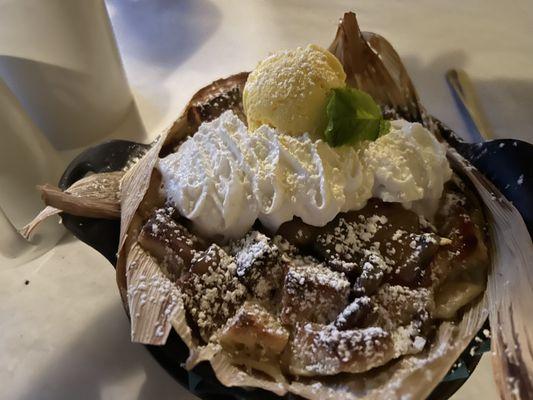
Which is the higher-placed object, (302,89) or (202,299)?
(302,89)

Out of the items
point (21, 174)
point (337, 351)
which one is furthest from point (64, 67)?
point (337, 351)

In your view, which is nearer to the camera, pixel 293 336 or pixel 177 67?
pixel 293 336

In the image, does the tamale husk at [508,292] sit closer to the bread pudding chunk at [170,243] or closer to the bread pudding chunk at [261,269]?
the bread pudding chunk at [261,269]

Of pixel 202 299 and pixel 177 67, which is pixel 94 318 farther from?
pixel 177 67

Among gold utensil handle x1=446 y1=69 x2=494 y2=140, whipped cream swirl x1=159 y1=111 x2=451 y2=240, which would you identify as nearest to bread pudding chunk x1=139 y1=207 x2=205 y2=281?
whipped cream swirl x1=159 y1=111 x2=451 y2=240

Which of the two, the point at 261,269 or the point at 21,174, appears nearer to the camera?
the point at 261,269

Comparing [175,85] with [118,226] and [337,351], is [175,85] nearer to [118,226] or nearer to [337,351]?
[118,226]

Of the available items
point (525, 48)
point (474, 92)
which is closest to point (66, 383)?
point (474, 92)
